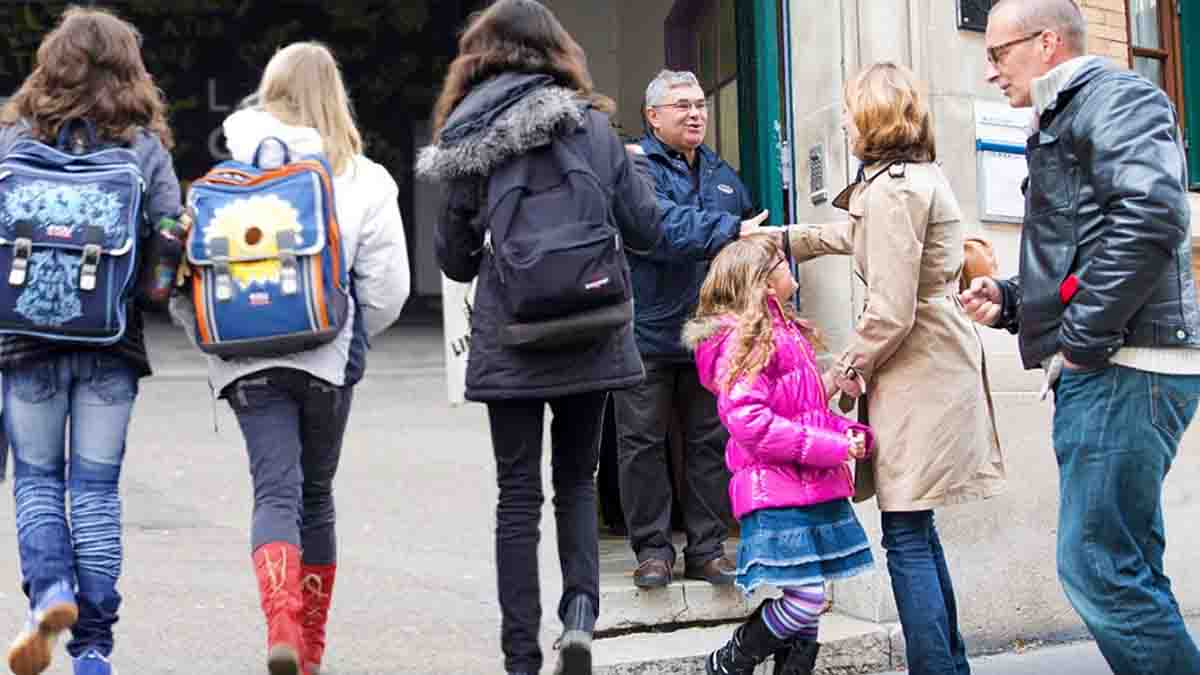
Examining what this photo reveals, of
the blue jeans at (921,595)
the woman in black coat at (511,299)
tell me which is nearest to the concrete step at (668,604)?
the blue jeans at (921,595)

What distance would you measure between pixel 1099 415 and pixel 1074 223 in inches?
19.6

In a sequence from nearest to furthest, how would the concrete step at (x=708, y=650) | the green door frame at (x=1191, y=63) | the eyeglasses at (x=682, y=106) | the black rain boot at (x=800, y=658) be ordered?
the black rain boot at (x=800, y=658), the concrete step at (x=708, y=650), the eyeglasses at (x=682, y=106), the green door frame at (x=1191, y=63)

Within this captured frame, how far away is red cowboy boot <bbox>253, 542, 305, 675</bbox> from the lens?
4004mm

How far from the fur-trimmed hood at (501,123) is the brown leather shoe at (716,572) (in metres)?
2.04

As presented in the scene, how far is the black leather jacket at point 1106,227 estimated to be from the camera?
364 centimetres

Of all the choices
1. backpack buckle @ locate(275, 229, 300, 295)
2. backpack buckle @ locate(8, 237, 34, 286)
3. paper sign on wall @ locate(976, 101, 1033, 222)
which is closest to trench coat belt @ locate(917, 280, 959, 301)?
paper sign on wall @ locate(976, 101, 1033, 222)

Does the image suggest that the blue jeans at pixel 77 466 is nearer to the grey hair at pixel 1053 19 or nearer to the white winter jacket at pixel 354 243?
the white winter jacket at pixel 354 243

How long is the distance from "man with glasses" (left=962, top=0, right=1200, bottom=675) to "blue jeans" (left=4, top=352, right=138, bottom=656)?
265 centimetres

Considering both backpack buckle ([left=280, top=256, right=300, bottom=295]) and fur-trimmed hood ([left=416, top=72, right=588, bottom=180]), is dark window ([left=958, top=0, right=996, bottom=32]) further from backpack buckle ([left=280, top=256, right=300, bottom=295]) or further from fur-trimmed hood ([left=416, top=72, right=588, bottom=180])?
backpack buckle ([left=280, top=256, right=300, bottom=295])

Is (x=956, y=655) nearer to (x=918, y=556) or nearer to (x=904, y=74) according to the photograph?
(x=918, y=556)

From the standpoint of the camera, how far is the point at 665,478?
5641 mm

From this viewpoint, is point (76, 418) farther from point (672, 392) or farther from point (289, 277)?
point (672, 392)

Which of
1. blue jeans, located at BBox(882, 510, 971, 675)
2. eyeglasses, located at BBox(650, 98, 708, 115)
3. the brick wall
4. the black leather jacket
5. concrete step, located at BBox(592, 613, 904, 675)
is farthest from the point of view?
the brick wall

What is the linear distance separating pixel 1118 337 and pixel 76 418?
287 centimetres
